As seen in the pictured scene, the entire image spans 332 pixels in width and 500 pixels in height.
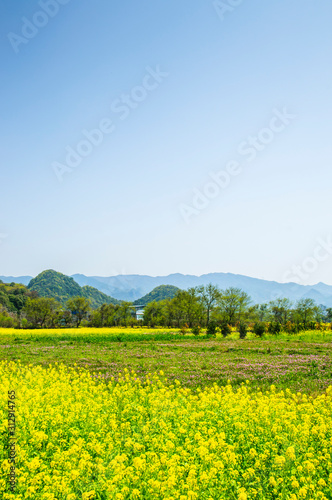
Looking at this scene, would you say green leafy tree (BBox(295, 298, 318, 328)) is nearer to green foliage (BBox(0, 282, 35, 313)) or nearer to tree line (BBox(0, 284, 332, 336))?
tree line (BBox(0, 284, 332, 336))

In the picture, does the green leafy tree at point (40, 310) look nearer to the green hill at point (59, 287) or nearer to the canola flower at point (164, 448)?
the canola flower at point (164, 448)

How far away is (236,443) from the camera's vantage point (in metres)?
5.80

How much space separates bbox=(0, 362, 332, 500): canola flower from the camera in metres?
4.24

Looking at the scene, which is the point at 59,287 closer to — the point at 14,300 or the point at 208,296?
the point at 14,300

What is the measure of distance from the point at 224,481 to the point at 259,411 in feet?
10.2

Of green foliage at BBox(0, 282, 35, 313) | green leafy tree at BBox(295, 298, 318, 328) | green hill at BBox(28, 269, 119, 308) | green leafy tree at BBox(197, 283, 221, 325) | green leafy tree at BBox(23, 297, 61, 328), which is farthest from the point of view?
green hill at BBox(28, 269, 119, 308)

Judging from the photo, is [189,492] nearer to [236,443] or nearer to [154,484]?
[154,484]

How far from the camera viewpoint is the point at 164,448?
522 cm

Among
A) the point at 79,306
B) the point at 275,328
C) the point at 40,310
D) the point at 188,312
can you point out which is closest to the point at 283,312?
the point at 188,312

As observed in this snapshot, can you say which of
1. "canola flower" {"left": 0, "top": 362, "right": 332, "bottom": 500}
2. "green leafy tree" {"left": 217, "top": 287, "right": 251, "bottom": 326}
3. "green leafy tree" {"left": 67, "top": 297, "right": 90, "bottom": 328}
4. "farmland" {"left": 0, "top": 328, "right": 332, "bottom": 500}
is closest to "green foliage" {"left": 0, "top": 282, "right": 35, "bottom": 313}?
"green leafy tree" {"left": 67, "top": 297, "right": 90, "bottom": 328}

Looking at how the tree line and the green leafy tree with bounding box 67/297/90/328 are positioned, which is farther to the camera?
the green leafy tree with bounding box 67/297/90/328

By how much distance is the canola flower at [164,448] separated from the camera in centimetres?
424

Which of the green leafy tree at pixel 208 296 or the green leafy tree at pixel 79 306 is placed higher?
the green leafy tree at pixel 208 296

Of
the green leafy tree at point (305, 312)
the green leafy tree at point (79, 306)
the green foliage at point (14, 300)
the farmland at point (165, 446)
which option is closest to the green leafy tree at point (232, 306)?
the green leafy tree at point (305, 312)
